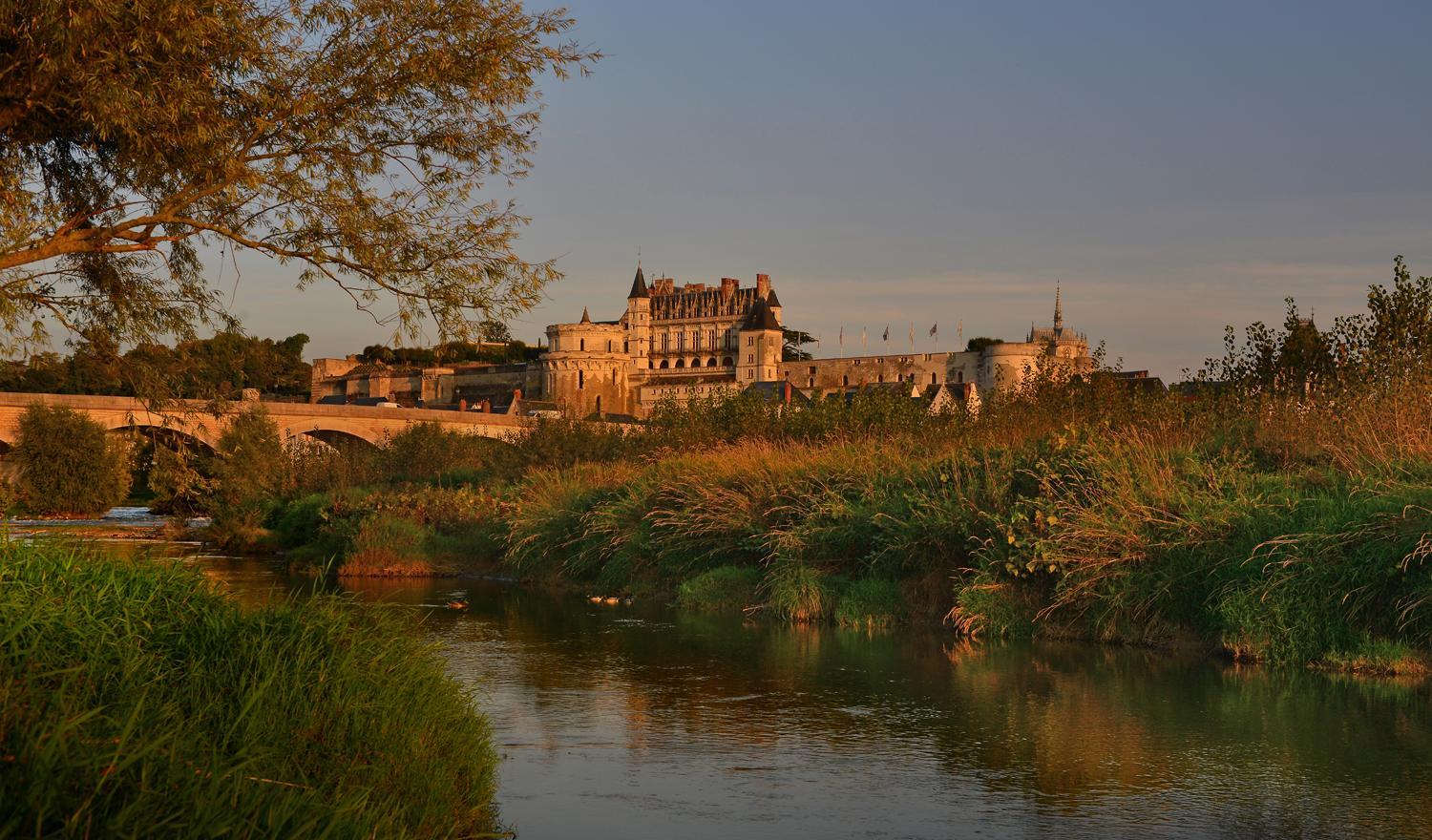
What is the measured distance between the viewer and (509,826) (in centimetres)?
759

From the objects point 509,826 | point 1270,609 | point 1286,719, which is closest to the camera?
point 509,826

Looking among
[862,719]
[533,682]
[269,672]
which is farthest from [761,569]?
[269,672]

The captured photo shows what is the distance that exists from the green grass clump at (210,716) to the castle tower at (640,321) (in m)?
151

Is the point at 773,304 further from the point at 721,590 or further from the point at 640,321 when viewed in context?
the point at 721,590

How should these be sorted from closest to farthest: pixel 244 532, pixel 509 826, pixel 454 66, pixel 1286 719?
pixel 509 826 < pixel 1286 719 < pixel 454 66 < pixel 244 532

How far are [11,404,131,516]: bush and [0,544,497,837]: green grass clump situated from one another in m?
40.7

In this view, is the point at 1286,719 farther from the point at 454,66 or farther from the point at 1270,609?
the point at 454,66

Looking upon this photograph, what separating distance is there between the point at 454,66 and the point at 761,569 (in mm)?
9230

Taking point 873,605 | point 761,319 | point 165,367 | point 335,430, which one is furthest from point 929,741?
point 761,319

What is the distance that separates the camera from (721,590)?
62.0 feet

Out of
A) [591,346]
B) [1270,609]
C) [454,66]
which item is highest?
[591,346]

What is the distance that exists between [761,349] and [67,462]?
329 ft

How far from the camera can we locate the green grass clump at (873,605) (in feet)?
55.3

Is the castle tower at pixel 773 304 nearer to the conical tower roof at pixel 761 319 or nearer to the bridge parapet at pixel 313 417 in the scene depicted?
the conical tower roof at pixel 761 319
